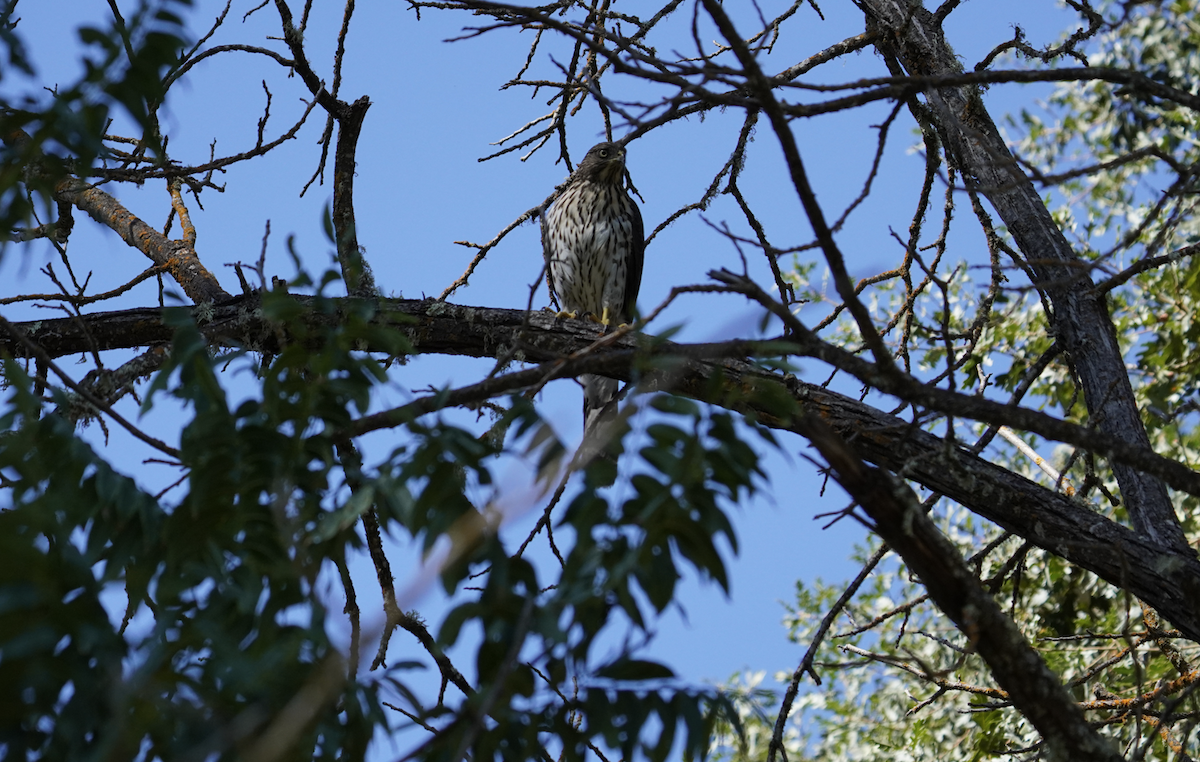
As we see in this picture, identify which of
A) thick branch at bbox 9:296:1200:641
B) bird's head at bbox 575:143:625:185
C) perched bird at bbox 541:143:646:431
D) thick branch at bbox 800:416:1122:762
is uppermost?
bird's head at bbox 575:143:625:185

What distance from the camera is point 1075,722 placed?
2.12m

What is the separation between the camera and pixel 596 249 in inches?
255

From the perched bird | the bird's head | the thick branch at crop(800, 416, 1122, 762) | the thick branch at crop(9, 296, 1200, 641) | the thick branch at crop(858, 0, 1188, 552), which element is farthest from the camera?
the bird's head

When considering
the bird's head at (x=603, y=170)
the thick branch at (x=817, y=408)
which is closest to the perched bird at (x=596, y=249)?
the bird's head at (x=603, y=170)

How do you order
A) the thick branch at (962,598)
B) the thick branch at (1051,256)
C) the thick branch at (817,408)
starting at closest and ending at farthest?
the thick branch at (962,598) → the thick branch at (817,408) → the thick branch at (1051,256)

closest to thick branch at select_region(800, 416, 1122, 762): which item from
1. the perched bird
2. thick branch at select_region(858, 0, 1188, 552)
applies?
thick branch at select_region(858, 0, 1188, 552)

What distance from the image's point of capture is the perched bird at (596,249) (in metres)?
6.49

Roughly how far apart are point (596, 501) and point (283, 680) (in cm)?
53

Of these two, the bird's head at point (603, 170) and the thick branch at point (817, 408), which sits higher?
the bird's head at point (603, 170)

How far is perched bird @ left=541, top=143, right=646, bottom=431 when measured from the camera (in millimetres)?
6488

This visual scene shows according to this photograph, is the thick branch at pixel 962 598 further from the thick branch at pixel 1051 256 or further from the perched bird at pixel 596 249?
the perched bird at pixel 596 249

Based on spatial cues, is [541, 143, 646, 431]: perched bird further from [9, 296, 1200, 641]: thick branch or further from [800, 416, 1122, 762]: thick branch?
[800, 416, 1122, 762]: thick branch

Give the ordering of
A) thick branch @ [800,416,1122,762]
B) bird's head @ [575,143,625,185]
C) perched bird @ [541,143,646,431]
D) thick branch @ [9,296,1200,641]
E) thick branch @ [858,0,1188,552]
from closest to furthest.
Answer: thick branch @ [800,416,1122,762], thick branch @ [9,296,1200,641], thick branch @ [858,0,1188,552], perched bird @ [541,143,646,431], bird's head @ [575,143,625,185]

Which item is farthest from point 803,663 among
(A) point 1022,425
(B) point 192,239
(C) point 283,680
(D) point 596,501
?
(B) point 192,239
